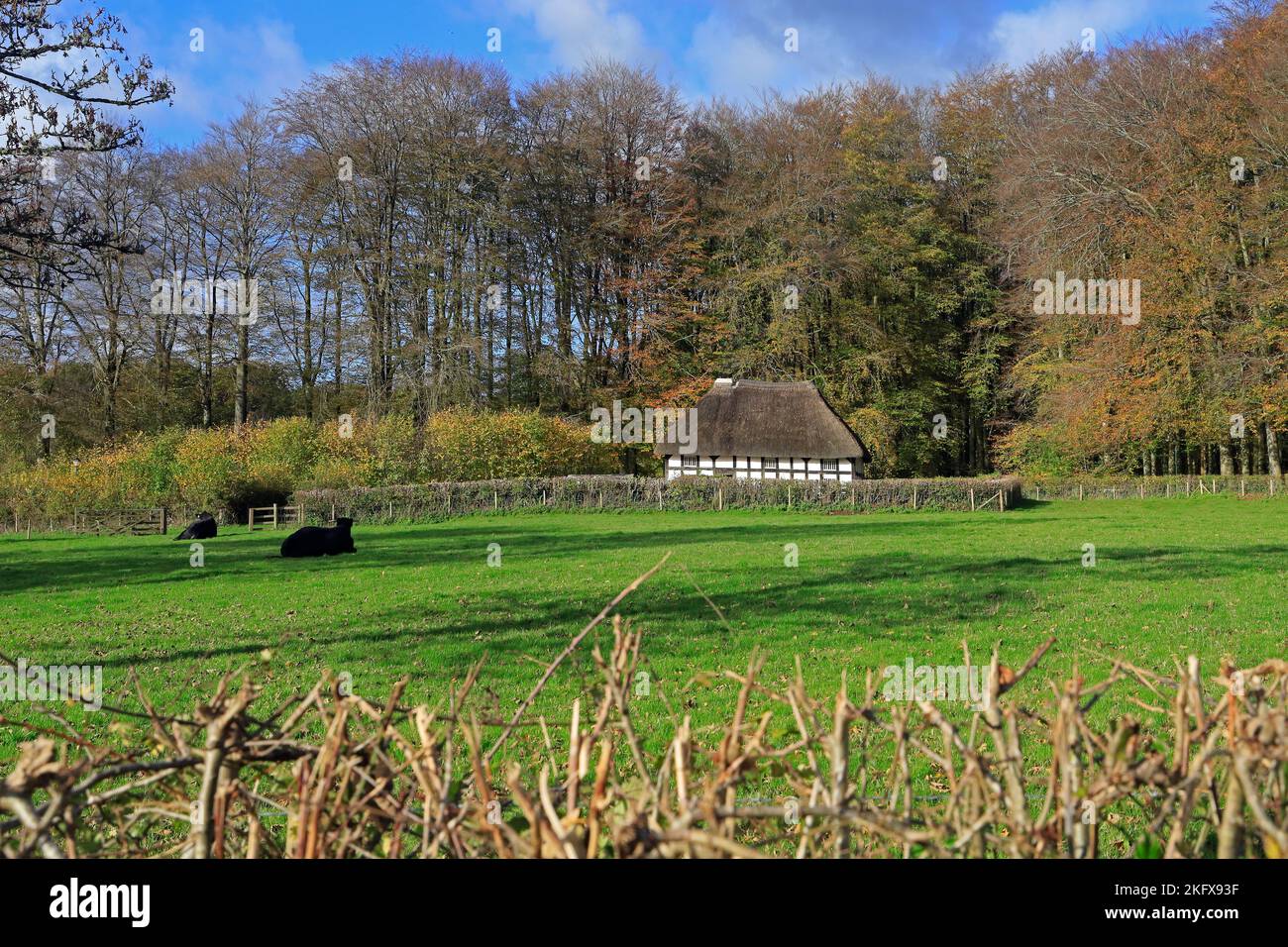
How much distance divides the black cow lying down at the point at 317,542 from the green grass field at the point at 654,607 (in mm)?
498

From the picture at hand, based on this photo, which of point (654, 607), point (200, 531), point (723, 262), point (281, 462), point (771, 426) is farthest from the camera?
point (723, 262)

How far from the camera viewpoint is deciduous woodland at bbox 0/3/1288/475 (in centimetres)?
3334

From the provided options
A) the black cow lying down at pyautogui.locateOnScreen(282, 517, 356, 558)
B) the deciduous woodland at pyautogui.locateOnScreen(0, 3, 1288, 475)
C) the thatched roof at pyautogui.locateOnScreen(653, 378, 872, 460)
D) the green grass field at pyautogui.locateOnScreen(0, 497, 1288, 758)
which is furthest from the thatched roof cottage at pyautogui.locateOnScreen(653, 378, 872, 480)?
the black cow lying down at pyautogui.locateOnScreen(282, 517, 356, 558)

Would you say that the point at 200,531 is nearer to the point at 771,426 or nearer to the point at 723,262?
the point at 771,426

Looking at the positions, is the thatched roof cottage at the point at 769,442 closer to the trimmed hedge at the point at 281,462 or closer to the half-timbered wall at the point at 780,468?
the half-timbered wall at the point at 780,468

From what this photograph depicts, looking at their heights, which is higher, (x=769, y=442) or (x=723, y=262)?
(x=723, y=262)

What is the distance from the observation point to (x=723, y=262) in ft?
152

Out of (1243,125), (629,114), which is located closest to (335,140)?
(629,114)

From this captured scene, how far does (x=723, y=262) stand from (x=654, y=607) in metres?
37.2

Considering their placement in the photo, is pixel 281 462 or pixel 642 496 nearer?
pixel 642 496

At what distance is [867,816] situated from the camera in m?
1.46

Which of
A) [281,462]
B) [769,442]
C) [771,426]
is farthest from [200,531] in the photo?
[771,426]

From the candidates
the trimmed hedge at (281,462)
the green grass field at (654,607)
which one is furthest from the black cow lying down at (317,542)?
the trimmed hedge at (281,462)

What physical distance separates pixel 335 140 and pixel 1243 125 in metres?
34.0
